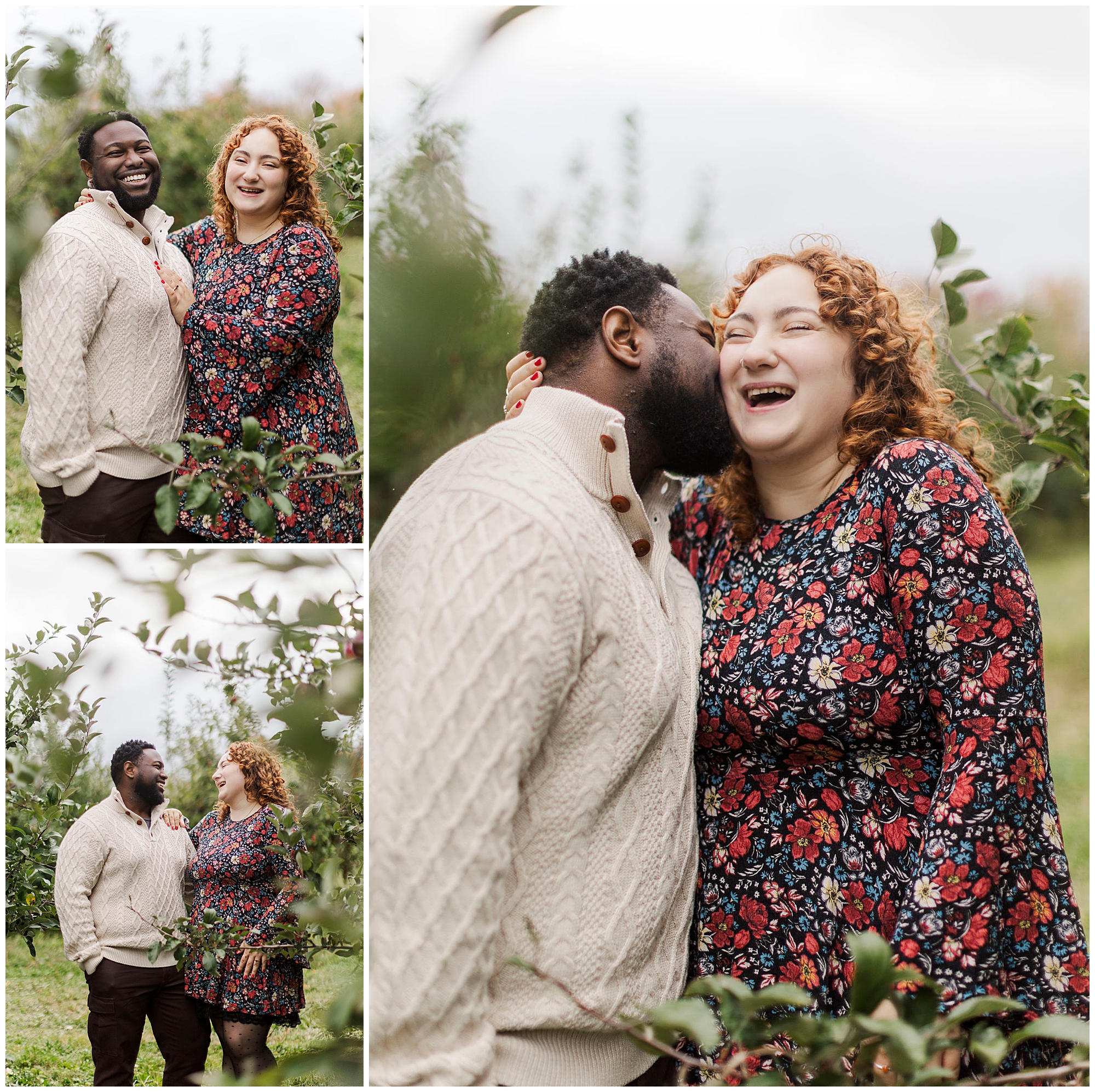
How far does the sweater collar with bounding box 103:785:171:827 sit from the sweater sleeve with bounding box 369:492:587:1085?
39cm

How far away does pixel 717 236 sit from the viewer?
2258mm

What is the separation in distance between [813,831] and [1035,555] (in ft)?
4.59

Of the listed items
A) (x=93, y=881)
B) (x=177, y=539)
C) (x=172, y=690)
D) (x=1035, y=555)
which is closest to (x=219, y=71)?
(x=177, y=539)

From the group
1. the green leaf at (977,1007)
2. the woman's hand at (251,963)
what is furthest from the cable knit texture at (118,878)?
the green leaf at (977,1007)

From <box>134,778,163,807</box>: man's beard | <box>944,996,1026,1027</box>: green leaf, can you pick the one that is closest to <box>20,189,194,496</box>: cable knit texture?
<box>134,778,163,807</box>: man's beard

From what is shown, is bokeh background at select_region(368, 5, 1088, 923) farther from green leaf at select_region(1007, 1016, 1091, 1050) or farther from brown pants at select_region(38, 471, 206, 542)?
green leaf at select_region(1007, 1016, 1091, 1050)

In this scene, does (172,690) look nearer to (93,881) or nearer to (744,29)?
(93,881)

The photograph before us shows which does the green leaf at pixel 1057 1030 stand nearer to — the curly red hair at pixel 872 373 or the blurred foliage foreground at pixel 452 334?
the curly red hair at pixel 872 373

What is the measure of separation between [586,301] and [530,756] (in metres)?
0.78

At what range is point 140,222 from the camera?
1.30 m

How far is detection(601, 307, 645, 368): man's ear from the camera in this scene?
1.53 meters

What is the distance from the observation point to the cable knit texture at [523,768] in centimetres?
115

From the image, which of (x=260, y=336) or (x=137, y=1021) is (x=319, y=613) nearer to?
(x=260, y=336)

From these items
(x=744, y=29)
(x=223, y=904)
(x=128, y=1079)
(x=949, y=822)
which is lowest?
(x=128, y=1079)
